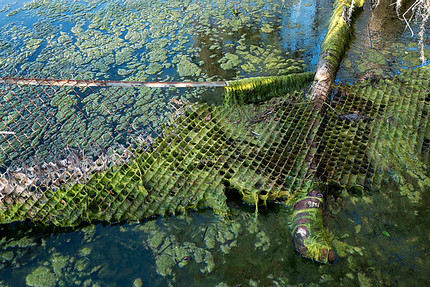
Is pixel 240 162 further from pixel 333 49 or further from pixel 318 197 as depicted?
pixel 333 49

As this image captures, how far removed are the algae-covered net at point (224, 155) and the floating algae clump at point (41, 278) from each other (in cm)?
50

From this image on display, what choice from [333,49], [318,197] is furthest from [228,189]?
[333,49]

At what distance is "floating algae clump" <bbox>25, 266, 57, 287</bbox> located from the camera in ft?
10.1

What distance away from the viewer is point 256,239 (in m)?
3.33

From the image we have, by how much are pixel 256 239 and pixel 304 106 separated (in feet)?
7.29

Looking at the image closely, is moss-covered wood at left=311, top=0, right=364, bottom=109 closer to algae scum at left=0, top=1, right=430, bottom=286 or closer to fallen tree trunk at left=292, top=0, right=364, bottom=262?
fallen tree trunk at left=292, top=0, right=364, bottom=262

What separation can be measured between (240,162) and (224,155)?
23 centimetres

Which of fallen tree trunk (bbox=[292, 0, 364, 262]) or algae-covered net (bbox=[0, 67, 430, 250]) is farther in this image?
algae-covered net (bbox=[0, 67, 430, 250])

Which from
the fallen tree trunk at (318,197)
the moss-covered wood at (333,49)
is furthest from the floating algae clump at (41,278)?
the moss-covered wood at (333,49)

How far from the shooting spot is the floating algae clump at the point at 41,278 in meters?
3.06

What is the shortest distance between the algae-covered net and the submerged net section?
0.04 ft

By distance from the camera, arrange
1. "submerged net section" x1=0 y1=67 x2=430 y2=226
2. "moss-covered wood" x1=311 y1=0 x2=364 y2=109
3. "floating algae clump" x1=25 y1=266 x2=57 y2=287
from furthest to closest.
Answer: "moss-covered wood" x1=311 y1=0 x2=364 y2=109 < "submerged net section" x1=0 y1=67 x2=430 y2=226 < "floating algae clump" x1=25 y1=266 x2=57 y2=287

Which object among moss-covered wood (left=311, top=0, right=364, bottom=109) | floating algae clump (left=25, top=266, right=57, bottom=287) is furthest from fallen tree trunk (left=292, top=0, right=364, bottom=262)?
floating algae clump (left=25, top=266, right=57, bottom=287)

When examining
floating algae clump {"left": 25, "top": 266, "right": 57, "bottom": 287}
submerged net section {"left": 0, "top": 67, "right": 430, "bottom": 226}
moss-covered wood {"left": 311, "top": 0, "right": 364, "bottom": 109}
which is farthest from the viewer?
moss-covered wood {"left": 311, "top": 0, "right": 364, "bottom": 109}
